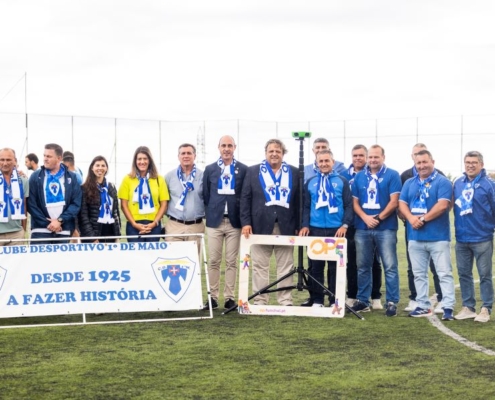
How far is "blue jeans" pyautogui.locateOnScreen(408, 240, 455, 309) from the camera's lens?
28.9ft

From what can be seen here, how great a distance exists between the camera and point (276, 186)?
9117mm

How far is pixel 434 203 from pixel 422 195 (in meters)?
0.16

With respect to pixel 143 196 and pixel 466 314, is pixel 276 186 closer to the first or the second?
pixel 143 196

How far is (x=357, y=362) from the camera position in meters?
6.64

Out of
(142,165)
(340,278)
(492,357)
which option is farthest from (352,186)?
(492,357)

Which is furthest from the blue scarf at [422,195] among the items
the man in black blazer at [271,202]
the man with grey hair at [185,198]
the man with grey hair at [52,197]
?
the man with grey hair at [52,197]

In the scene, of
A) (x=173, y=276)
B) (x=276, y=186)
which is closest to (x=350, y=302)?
(x=276, y=186)

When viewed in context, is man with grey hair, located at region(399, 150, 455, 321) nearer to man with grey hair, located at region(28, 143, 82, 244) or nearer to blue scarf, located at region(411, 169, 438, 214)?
blue scarf, located at region(411, 169, 438, 214)

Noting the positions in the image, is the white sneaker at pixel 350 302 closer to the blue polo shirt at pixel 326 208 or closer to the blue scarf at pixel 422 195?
the blue polo shirt at pixel 326 208

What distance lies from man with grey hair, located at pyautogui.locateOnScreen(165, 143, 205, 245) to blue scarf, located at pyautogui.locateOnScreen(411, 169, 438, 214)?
2458mm

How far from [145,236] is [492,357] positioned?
4.08 meters

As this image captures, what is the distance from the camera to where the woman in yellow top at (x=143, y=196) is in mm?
9289

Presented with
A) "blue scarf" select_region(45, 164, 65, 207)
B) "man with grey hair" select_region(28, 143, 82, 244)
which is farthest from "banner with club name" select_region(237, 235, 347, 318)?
"blue scarf" select_region(45, 164, 65, 207)

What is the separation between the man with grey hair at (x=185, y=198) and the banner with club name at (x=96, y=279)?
60 cm
